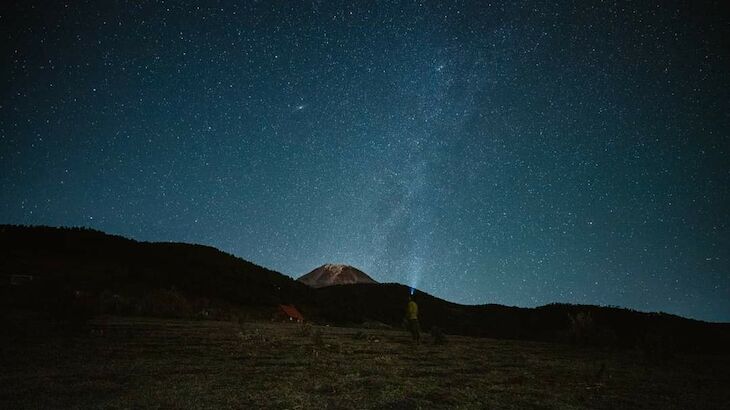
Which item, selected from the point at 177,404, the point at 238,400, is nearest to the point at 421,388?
the point at 238,400

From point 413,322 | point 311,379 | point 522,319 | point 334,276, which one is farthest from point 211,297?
point 334,276

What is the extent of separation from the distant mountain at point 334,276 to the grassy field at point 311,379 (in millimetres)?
80107

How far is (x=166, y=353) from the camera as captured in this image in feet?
32.2

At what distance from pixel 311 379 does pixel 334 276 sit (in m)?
88.7

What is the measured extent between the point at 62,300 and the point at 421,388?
1808 cm

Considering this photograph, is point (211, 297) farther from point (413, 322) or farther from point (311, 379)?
point (311, 379)

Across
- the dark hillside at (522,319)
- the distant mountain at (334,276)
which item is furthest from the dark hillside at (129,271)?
the distant mountain at (334,276)

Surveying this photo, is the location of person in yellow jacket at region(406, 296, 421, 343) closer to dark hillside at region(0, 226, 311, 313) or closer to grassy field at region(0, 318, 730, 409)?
grassy field at region(0, 318, 730, 409)

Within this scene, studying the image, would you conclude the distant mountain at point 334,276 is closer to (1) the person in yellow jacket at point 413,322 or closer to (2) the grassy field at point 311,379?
(1) the person in yellow jacket at point 413,322

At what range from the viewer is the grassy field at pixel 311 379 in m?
5.45

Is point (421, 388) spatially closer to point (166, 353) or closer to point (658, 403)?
point (658, 403)

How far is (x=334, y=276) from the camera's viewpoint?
94.5 meters

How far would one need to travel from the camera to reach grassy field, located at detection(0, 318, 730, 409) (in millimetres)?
5445

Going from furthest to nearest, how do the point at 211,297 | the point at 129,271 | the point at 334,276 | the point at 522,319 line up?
the point at 334,276
the point at 522,319
the point at 129,271
the point at 211,297
